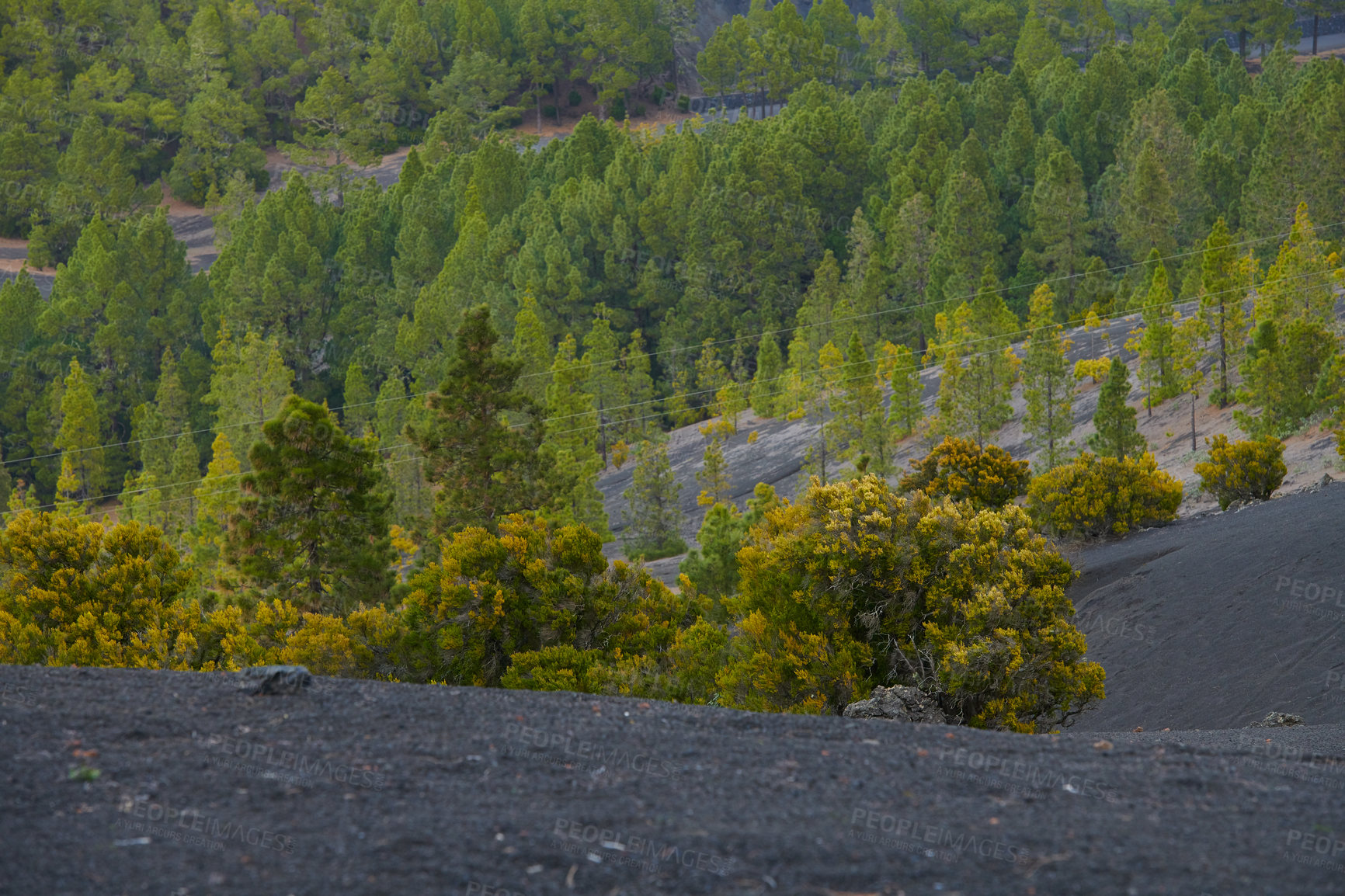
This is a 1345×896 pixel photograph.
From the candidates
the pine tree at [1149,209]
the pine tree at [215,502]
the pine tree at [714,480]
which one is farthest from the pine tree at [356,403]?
the pine tree at [1149,209]

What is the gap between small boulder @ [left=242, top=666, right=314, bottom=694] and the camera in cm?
970

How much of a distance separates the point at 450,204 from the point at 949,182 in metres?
39.0

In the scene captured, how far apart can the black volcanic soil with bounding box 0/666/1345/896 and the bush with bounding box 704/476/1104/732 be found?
6.64 m

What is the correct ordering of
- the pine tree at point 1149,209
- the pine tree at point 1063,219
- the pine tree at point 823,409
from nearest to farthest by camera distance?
1. the pine tree at point 823,409
2. the pine tree at point 1149,209
3. the pine tree at point 1063,219

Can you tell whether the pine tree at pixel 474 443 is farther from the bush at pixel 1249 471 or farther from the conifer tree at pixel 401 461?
the conifer tree at pixel 401 461

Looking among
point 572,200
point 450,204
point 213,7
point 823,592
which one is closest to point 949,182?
point 572,200

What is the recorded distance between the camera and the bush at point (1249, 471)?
3216 cm

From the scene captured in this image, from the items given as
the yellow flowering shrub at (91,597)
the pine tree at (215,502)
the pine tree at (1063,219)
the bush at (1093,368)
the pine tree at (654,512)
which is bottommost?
the pine tree at (654,512)

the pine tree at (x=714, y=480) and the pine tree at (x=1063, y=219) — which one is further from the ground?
the pine tree at (x=1063, y=219)

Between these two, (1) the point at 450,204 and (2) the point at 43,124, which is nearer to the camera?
(1) the point at 450,204

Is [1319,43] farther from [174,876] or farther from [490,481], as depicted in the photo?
[174,876]

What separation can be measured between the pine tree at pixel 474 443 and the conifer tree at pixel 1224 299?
29.3 metres

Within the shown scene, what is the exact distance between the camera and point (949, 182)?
77.2 meters

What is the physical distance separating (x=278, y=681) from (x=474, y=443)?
70.2ft
